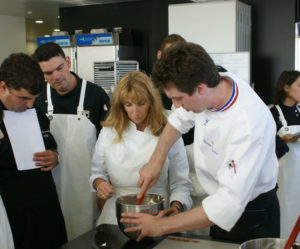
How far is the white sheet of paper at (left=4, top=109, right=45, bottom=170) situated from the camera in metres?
1.91

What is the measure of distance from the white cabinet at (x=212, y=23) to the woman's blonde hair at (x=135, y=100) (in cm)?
318

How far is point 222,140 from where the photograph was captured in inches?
57.0

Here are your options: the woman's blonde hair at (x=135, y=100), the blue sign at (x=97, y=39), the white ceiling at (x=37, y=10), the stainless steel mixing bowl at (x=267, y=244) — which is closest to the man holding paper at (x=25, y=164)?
the woman's blonde hair at (x=135, y=100)

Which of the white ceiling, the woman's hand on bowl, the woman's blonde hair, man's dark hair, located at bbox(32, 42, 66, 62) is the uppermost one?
the white ceiling

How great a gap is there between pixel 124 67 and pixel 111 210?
13.1 ft

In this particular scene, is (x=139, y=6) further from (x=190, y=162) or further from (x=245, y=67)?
(x=190, y=162)

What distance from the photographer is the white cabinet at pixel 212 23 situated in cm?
500

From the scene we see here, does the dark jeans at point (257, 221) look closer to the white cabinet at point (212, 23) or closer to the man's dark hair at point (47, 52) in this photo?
the man's dark hair at point (47, 52)

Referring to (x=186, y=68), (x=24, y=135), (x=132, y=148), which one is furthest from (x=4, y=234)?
(x=186, y=68)

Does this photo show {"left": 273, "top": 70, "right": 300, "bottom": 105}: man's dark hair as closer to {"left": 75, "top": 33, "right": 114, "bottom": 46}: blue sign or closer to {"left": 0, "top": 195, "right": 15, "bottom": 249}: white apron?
{"left": 0, "top": 195, "right": 15, "bottom": 249}: white apron

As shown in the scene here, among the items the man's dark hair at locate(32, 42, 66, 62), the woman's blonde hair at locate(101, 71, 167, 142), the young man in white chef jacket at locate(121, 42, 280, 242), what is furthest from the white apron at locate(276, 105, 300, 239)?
the young man in white chef jacket at locate(121, 42, 280, 242)

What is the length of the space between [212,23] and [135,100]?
11.0ft

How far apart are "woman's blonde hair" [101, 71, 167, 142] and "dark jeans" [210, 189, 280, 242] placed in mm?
574

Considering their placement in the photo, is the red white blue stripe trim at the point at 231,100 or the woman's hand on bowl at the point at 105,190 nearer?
the red white blue stripe trim at the point at 231,100
